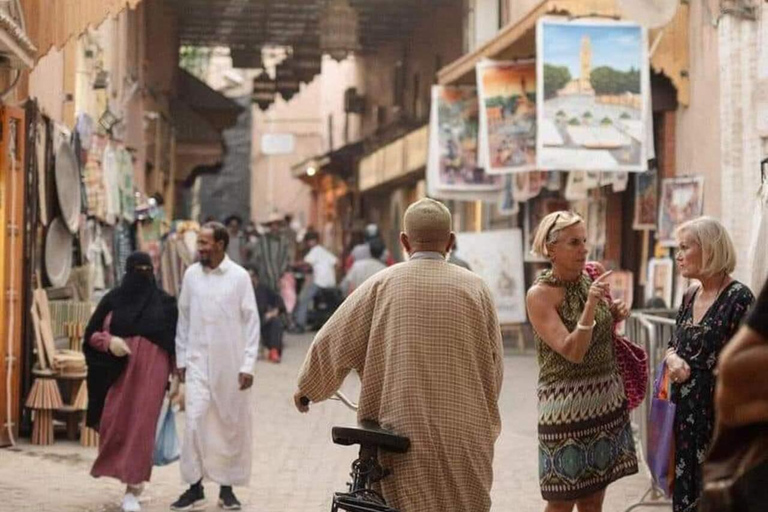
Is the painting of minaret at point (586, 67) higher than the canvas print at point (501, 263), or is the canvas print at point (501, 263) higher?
the painting of minaret at point (586, 67)

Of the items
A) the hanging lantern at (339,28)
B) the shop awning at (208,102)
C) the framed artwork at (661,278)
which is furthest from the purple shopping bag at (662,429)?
the shop awning at (208,102)

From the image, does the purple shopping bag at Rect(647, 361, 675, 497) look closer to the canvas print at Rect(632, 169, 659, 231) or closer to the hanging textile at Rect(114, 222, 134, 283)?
the canvas print at Rect(632, 169, 659, 231)

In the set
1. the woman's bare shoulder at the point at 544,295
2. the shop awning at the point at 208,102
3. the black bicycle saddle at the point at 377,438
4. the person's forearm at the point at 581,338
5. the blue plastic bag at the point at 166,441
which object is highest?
the shop awning at the point at 208,102

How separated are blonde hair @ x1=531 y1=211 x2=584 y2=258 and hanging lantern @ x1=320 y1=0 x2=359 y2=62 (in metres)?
17.7

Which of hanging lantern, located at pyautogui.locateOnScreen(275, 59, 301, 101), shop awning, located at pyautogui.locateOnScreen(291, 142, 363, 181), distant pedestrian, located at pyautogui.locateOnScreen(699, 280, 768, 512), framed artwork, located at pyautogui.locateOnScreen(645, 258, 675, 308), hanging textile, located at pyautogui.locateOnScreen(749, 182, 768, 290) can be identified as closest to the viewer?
distant pedestrian, located at pyautogui.locateOnScreen(699, 280, 768, 512)

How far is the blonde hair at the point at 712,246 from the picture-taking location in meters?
6.47

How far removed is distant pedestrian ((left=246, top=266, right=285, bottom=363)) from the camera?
21.6m

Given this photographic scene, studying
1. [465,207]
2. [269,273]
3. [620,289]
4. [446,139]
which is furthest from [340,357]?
[465,207]

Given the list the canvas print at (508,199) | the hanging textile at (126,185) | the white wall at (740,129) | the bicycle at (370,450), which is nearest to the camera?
the bicycle at (370,450)

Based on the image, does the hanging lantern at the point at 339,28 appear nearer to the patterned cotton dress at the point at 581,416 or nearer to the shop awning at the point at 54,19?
the shop awning at the point at 54,19

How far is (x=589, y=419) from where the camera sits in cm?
662

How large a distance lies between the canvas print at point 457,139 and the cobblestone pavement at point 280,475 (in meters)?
6.24

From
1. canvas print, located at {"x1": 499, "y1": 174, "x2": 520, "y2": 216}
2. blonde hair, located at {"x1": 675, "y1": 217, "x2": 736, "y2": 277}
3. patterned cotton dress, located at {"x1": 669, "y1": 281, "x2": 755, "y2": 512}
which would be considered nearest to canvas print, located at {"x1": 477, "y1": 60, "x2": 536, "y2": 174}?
canvas print, located at {"x1": 499, "y1": 174, "x2": 520, "y2": 216}

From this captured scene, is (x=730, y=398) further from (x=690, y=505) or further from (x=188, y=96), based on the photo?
(x=188, y=96)
